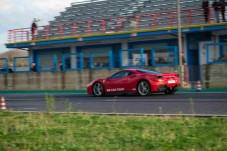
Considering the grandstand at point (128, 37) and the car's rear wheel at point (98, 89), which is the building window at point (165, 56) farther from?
the car's rear wheel at point (98, 89)

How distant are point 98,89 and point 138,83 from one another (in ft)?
8.32

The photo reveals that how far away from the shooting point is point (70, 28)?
1593 inches

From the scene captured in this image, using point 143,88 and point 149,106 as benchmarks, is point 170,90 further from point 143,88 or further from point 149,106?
point 149,106

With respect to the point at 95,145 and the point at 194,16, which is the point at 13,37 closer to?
the point at 194,16

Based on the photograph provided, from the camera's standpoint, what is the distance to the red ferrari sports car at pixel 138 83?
17.9 meters

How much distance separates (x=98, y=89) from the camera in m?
20.1

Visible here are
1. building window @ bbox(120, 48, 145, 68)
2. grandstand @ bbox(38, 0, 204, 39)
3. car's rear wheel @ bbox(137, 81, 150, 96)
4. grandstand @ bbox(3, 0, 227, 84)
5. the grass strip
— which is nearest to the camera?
the grass strip

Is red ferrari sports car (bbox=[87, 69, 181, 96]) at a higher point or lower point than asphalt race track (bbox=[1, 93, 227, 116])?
higher

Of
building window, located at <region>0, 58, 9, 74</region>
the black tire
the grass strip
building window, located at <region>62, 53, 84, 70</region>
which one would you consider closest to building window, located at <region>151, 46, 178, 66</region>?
building window, located at <region>62, 53, 84, 70</region>

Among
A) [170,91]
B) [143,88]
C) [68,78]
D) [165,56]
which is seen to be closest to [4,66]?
[68,78]

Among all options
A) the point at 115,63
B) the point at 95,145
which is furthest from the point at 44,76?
the point at 95,145

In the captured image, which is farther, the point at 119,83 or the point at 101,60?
the point at 101,60

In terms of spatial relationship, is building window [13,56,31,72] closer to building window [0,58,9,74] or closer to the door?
building window [0,58,9,74]

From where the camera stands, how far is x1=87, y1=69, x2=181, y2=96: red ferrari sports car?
704 inches
